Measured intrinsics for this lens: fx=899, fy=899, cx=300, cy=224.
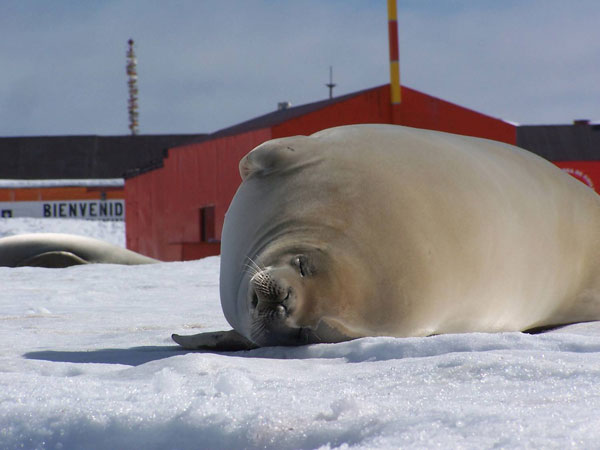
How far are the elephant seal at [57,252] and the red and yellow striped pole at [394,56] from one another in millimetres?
4032

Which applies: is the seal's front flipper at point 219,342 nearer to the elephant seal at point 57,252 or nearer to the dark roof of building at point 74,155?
→ the elephant seal at point 57,252

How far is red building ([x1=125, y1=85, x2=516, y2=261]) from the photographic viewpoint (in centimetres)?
1032

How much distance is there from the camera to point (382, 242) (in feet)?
8.14

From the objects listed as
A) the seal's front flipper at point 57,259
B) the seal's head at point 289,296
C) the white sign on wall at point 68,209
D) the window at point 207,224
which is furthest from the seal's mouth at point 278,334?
the white sign on wall at point 68,209

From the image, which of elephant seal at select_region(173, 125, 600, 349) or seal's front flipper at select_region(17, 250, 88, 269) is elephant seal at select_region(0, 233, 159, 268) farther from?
elephant seal at select_region(173, 125, 600, 349)

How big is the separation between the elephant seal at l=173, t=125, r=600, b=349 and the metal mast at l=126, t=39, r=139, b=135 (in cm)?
3498

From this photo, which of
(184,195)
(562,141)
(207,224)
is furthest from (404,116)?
(562,141)

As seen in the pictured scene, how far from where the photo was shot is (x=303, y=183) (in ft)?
8.75

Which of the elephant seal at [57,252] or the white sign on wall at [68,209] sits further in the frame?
the white sign on wall at [68,209]

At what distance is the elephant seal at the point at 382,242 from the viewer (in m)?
2.36

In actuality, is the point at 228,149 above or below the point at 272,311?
above

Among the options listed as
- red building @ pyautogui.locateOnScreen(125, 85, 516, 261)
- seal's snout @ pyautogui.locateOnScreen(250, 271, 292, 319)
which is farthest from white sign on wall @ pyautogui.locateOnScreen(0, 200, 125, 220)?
seal's snout @ pyautogui.locateOnScreen(250, 271, 292, 319)

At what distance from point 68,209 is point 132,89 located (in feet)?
56.5

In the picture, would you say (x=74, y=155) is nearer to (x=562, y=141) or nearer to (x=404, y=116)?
(x=562, y=141)
